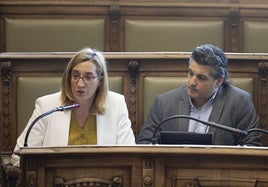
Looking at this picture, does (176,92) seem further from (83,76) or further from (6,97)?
(6,97)

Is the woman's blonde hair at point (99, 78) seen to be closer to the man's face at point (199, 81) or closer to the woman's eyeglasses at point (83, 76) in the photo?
the woman's eyeglasses at point (83, 76)

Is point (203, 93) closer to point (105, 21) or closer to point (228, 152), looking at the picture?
point (228, 152)

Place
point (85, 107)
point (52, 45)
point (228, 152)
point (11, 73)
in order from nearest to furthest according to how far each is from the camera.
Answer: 1. point (228, 152)
2. point (85, 107)
3. point (11, 73)
4. point (52, 45)

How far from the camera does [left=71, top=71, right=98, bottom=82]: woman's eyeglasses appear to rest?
2165 millimetres

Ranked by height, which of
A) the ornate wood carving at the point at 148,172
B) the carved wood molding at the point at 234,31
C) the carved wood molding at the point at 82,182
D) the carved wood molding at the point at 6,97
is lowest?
the carved wood molding at the point at 82,182

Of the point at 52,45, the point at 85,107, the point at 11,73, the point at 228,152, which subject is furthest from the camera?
the point at 52,45

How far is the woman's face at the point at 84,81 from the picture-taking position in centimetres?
215

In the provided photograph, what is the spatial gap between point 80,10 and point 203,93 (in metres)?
1.23

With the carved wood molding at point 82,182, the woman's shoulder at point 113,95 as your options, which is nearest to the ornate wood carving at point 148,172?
the carved wood molding at point 82,182

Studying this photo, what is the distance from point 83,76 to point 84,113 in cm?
14

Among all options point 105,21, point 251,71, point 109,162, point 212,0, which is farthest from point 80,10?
point 109,162

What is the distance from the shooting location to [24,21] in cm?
321

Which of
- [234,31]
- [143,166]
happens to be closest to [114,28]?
[234,31]

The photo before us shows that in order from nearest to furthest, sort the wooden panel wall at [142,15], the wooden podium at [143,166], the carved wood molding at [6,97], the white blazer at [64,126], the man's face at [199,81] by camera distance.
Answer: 1. the wooden podium at [143,166]
2. the white blazer at [64,126]
3. the man's face at [199,81]
4. the carved wood molding at [6,97]
5. the wooden panel wall at [142,15]
